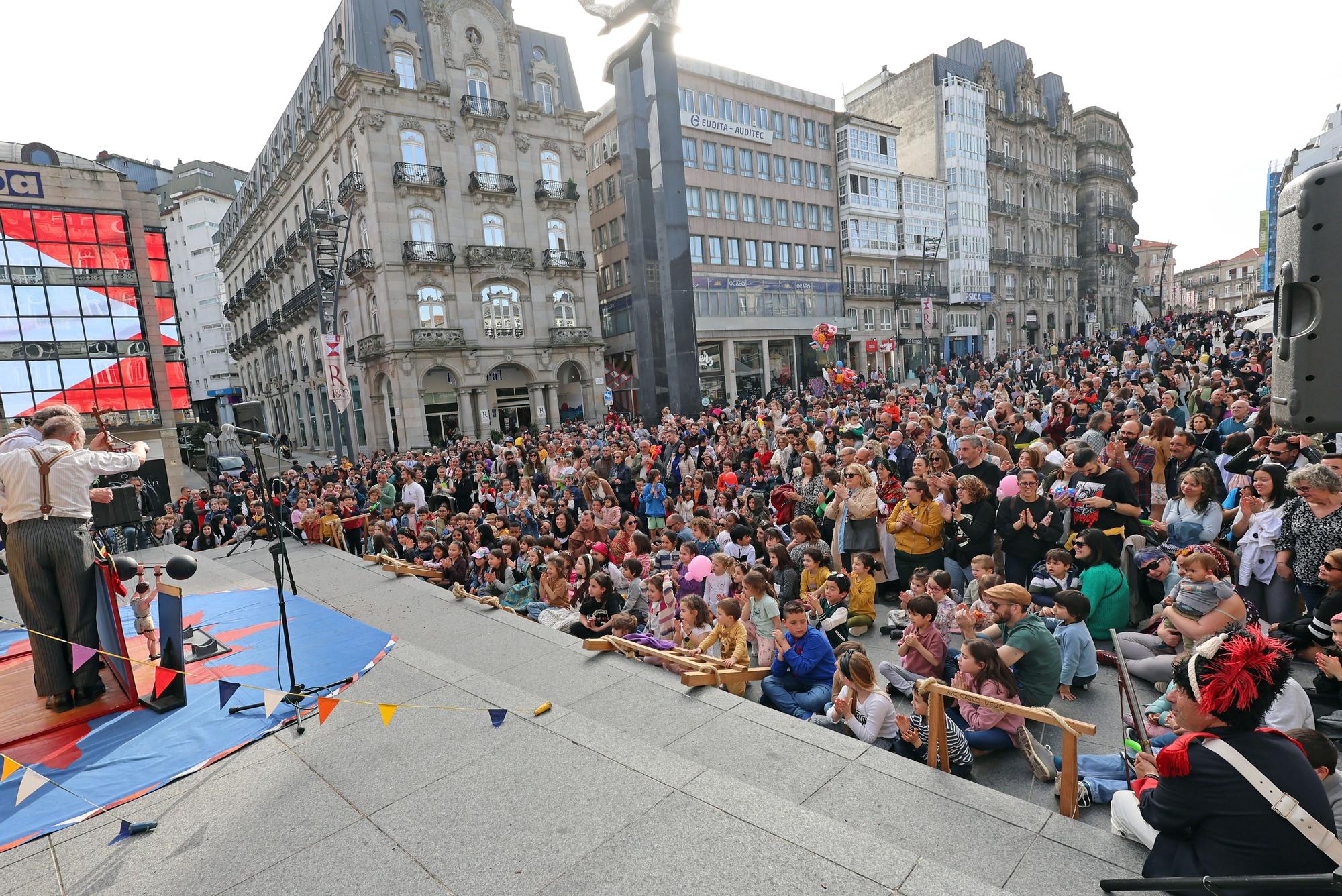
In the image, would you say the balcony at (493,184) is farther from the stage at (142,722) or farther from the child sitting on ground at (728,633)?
the child sitting on ground at (728,633)

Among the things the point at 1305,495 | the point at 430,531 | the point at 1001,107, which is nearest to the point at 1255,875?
the point at 1305,495

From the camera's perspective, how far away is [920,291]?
5116 cm

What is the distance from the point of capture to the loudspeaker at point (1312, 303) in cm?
216

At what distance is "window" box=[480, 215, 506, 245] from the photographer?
106 feet

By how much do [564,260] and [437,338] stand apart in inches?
318

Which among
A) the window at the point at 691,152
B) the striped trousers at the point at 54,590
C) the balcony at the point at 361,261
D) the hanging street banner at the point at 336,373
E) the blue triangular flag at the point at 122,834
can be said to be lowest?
the blue triangular flag at the point at 122,834

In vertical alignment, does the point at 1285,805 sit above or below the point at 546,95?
below

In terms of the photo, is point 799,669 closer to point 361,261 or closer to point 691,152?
point 361,261

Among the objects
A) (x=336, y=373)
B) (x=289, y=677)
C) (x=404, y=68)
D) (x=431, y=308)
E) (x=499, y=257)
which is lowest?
(x=289, y=677)

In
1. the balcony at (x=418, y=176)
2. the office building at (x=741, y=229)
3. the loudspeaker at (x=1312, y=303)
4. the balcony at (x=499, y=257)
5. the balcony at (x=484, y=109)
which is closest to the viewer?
the loudspeaker at (x=1312, y=303)

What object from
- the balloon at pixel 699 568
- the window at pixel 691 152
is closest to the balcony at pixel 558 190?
the window at pixel 691 152

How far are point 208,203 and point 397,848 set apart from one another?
80479 millimetres

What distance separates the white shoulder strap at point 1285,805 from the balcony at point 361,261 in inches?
1306

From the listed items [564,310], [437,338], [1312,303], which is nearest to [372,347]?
[437,338]
